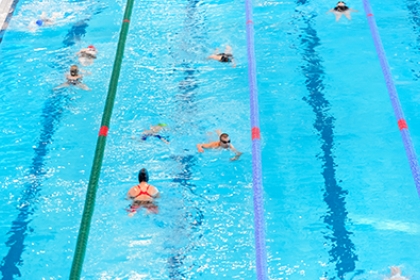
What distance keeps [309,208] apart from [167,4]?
4.82 meters

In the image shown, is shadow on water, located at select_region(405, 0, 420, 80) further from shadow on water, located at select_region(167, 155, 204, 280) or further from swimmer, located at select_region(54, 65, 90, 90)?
swimmer, located at select_region(54, 65, 90, 90)

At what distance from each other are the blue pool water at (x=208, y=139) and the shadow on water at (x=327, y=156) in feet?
0.05

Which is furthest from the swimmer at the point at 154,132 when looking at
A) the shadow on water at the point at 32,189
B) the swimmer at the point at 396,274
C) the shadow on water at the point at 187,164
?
the swimmer at the point at 396,274

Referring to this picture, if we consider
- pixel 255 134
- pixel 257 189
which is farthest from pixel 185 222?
pixel 255 134

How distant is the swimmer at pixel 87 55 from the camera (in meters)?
9.47

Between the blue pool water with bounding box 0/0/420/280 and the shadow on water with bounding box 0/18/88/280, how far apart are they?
0.02 m

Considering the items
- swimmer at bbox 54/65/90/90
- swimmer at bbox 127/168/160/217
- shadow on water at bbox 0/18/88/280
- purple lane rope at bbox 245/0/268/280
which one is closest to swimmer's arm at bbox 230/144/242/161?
purple lane rope at bbox 245/0/268/280

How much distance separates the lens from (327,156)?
7816 millimetres

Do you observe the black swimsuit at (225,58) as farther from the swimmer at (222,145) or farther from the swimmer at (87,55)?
the swimmer at (87,55)

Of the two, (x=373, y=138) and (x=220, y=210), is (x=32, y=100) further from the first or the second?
(x=373, y=138)

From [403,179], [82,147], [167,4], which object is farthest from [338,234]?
[167,4]

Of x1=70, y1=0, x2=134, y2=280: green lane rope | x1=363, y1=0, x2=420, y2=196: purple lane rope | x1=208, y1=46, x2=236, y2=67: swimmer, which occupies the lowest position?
x1=208, y1=46, x2=236, y2=67: swimmer

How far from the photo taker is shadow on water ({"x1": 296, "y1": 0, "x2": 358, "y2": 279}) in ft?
22.1

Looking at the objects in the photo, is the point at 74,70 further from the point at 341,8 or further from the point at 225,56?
the point at 341,8
